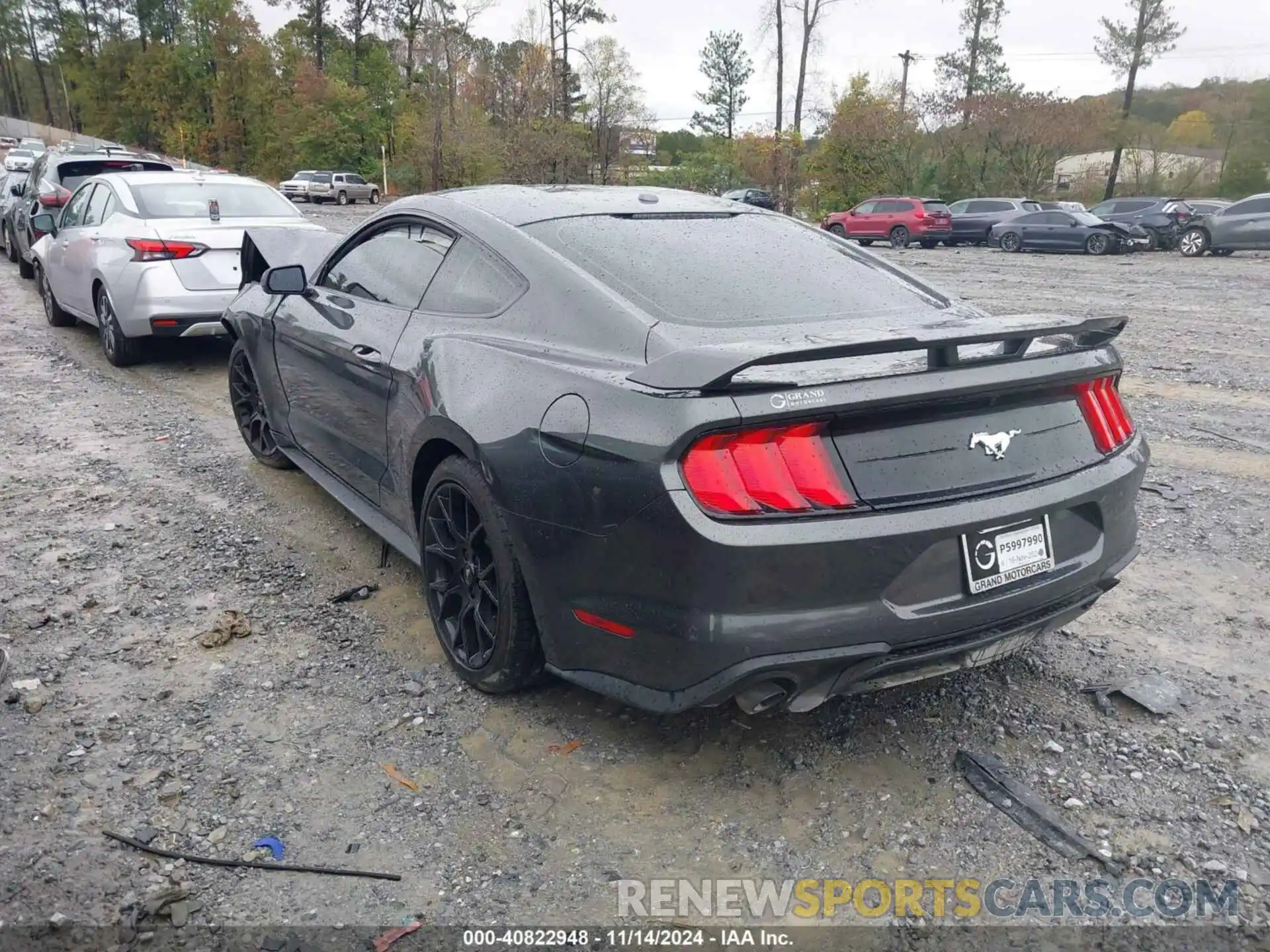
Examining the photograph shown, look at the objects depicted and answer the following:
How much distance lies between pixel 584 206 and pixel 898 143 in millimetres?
40347

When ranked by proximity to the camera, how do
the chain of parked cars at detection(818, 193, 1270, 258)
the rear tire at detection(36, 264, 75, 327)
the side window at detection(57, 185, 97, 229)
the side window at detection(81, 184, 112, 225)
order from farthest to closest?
the chain of parked cars at detection(818, 193, 1270, 258)
the rear tire at detection(36, 264, 75, 327)
the side window at detection(57, 185, 97, 229)
the side window at detection(81, 184, 112, 225)

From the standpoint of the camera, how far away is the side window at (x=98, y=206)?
8430mm

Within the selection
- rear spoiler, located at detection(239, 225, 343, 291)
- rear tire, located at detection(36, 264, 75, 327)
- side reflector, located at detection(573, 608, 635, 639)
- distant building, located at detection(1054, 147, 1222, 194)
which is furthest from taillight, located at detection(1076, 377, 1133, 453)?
distant building, located at detection(1054, 147, 1222, 194)

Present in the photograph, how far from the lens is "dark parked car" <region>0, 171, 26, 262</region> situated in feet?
49.7

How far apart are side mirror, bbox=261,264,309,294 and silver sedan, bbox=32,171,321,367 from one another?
339 centimetres

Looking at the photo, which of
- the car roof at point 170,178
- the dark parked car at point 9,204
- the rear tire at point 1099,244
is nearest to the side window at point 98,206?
the car roof at point 170,178

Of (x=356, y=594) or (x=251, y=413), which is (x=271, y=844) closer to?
(x=356, y=594)

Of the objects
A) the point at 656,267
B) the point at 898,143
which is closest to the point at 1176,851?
the point at 656,267

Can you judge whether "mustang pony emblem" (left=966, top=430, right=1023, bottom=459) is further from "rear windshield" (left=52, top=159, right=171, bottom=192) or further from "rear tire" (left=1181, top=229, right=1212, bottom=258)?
"rear tire" (left=1181, top=229, right=1212, bottom=258)

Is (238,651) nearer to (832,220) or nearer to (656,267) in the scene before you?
(656,267)

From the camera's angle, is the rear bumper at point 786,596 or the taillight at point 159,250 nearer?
the rear bumper at point 786,596

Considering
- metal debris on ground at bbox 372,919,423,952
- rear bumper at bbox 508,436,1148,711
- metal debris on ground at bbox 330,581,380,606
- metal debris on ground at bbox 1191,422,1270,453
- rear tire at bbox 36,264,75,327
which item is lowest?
metal debris on ground at bbox 372,919,423,952

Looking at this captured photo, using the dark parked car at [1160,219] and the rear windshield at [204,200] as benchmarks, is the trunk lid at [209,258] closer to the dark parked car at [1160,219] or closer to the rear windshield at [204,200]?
the rear windshield at [204,200]

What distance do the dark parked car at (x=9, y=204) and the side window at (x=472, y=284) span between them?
13922mm
